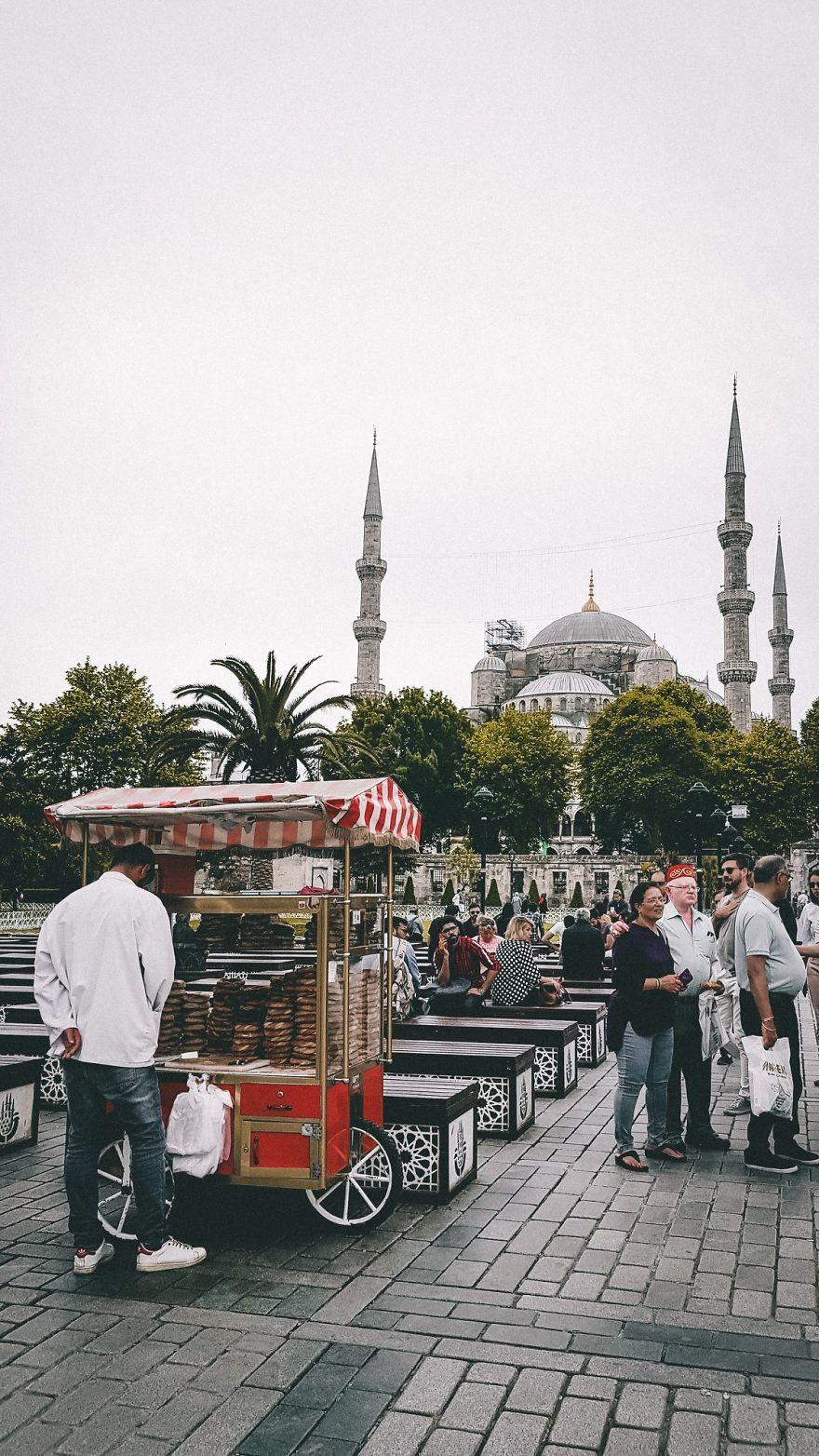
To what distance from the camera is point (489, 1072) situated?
26.7 ft

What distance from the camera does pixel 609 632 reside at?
401ft

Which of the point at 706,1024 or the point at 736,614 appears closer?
the point at 706,1024

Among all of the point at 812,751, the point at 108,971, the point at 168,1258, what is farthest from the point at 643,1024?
the point at 812,751

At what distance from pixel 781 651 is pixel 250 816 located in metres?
89.1

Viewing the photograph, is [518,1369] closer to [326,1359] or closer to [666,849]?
[326,1359]

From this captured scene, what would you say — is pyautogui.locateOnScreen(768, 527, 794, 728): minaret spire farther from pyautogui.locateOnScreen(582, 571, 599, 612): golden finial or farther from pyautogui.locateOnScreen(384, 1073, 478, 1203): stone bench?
pyautogui.locateOnScreen(384, 1073, 478, 1203): stone bench

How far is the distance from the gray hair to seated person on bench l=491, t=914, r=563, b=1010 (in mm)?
3782

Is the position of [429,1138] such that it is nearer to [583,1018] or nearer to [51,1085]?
[51,1085]

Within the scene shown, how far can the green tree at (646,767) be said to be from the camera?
192 ft

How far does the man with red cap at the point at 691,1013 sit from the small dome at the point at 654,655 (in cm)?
10539

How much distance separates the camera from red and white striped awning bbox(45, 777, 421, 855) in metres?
5.95

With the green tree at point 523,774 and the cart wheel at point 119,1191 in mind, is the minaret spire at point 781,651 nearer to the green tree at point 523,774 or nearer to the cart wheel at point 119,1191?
the green tree at point 523,774

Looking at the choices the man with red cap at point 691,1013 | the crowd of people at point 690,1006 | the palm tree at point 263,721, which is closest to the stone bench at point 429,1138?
the crowd of people at point 690,1006

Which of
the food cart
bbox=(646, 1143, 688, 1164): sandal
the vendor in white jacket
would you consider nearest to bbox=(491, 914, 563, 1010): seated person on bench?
bbox=(646, 1143, 688, 1164): sandal
